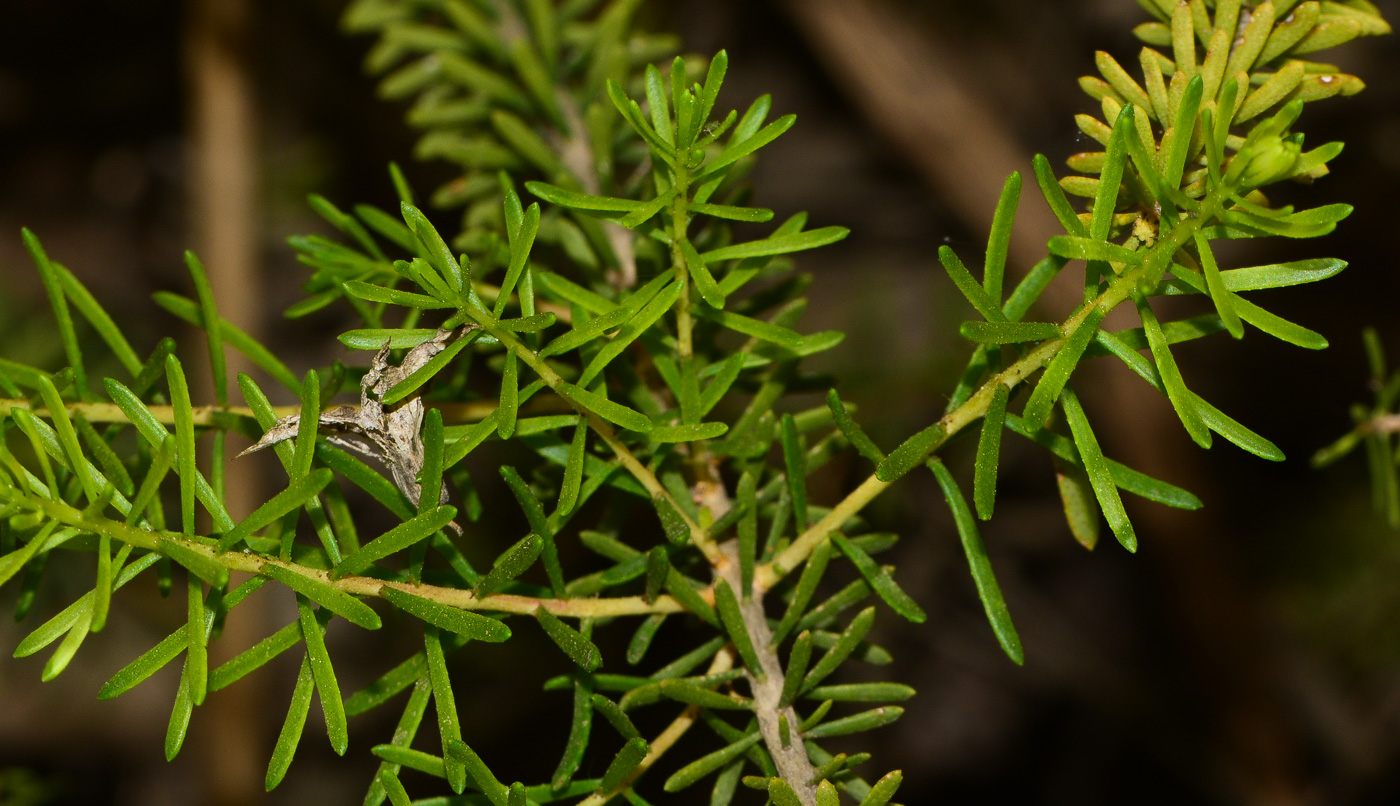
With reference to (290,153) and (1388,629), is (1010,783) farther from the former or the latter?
(290,153)

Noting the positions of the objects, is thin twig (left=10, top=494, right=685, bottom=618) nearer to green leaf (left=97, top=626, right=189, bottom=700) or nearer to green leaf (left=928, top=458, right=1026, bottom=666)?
green leaf (left=97, top=626, right=189, bottom=700)

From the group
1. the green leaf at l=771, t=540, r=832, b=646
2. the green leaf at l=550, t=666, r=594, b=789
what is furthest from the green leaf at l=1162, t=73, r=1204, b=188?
the green leaf at l=550, t=666, r=594, b=789

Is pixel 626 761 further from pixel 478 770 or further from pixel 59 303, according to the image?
pixel 59 303

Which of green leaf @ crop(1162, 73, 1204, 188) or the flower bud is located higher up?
green leaf @ crop(1162, 73, 1204, 188)

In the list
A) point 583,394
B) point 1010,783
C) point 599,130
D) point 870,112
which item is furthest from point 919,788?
point 583,394

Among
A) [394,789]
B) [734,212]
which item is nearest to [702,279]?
[734,212]

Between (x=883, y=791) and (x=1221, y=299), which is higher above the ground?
(x=1221, y=299)
